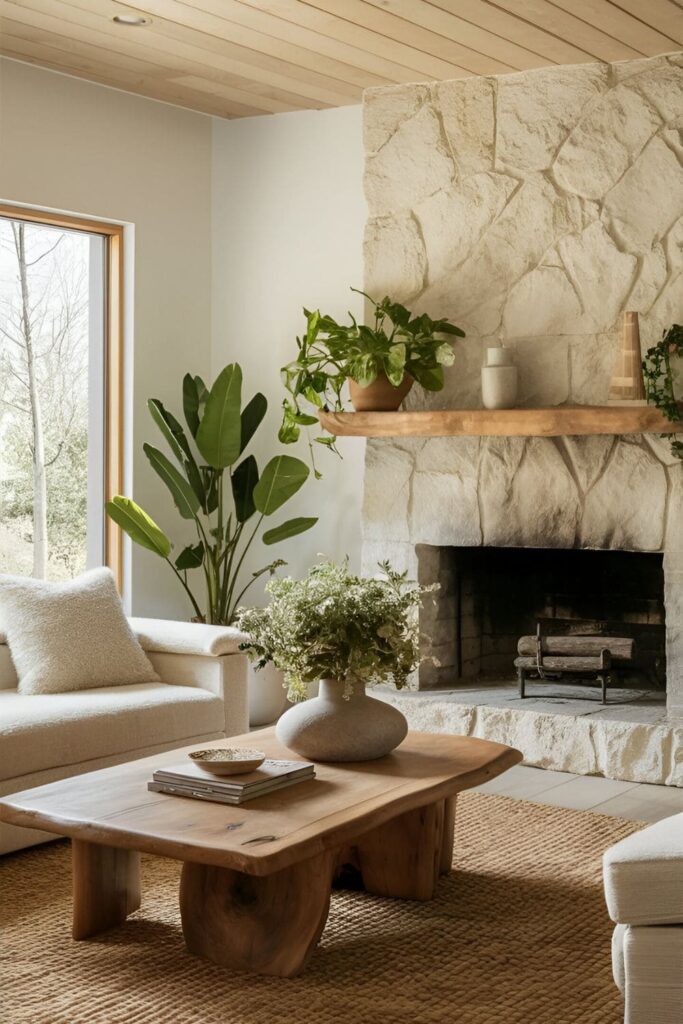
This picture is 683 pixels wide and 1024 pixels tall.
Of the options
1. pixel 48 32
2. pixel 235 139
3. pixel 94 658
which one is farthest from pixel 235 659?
pixel 235 139

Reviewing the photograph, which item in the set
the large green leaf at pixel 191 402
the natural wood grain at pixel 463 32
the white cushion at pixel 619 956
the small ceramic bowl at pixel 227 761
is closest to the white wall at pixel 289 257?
the large green leaf at pixel 191 402

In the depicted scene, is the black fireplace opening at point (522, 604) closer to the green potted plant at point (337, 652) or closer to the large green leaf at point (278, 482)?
the large green leaf at point (278, 482)

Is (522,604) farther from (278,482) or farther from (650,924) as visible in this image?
(650,924)

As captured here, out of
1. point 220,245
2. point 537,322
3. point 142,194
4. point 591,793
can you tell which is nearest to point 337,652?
point 591,793

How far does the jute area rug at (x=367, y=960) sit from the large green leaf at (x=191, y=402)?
2.27 meters

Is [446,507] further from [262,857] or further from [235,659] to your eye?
[262,857]

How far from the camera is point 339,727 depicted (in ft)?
10.4

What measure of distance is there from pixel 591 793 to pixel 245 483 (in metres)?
2.06

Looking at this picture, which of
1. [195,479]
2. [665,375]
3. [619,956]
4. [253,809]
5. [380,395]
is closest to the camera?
[619,956]

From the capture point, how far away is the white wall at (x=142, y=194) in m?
5.07

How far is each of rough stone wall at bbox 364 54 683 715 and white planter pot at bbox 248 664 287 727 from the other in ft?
2.34

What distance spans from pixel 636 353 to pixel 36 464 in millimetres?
2482

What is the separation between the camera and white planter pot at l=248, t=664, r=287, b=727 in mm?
5367

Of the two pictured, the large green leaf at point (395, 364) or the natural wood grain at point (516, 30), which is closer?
the natural wood grain at point (516, 30)
